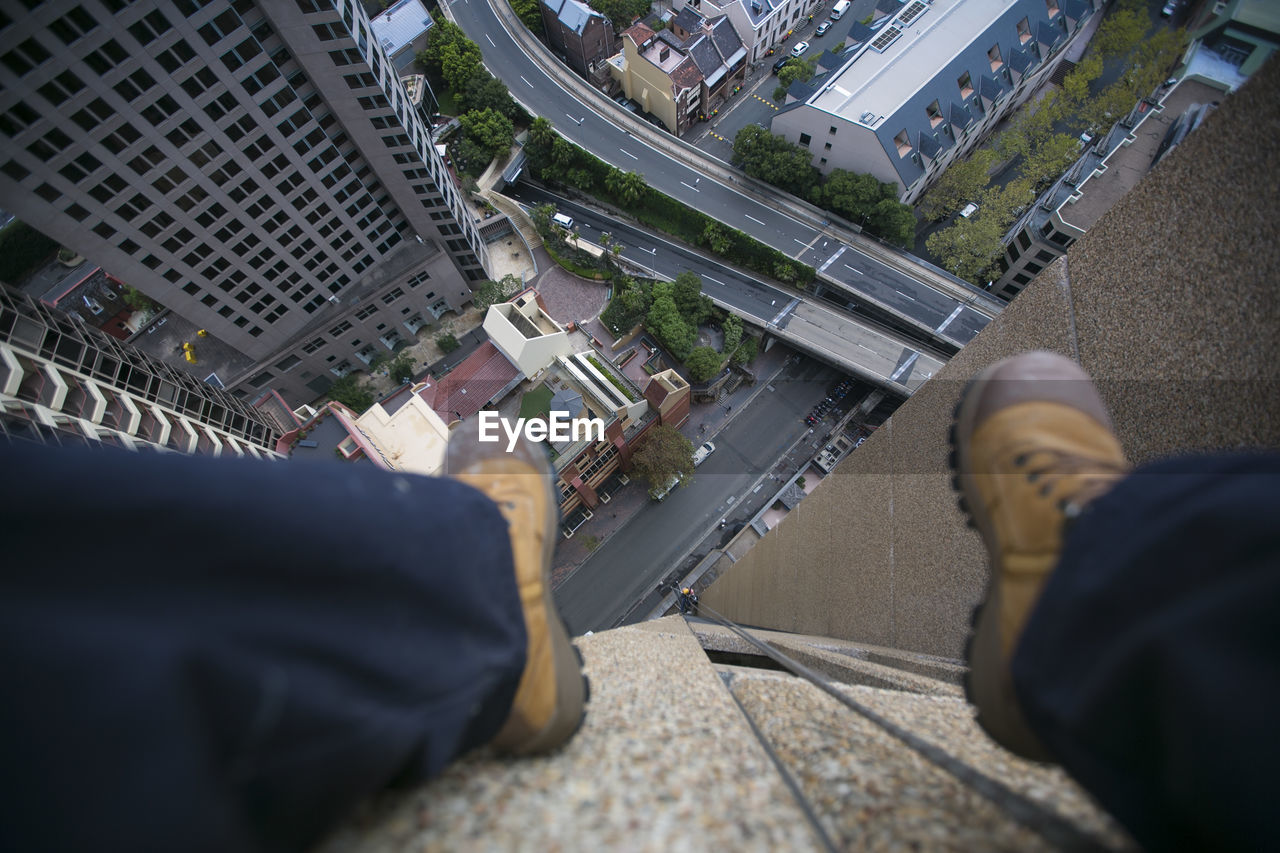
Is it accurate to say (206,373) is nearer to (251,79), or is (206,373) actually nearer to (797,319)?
(251,79)

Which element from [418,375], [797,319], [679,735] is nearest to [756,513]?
[797,319]

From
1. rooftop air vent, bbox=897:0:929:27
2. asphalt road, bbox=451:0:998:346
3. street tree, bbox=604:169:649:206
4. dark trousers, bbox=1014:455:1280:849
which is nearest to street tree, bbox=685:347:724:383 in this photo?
asphalt road, bbox=451:0:998:346

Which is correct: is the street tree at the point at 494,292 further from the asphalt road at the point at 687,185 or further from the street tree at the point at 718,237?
the street tree at the point at 718,237

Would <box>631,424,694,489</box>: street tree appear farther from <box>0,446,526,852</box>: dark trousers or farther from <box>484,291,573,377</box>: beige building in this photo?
<box>0,446,526,852</box>: dark trousers

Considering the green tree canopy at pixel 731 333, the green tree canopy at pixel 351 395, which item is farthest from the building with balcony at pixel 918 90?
the green tree canopy at pixel 351 395

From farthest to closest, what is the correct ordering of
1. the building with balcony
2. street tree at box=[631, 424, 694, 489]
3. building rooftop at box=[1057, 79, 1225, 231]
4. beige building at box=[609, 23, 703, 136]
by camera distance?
beige building at box=[609, 23, 703, 136], the building with balcony, building rooftop at box=[1057, 79, 1225, 231], street tree at box=[631, 424, 694, 489]
